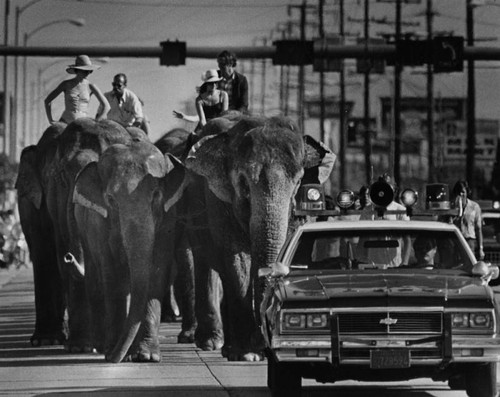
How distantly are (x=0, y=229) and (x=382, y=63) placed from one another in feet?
42.2

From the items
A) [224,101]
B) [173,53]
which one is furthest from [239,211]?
[173,53]

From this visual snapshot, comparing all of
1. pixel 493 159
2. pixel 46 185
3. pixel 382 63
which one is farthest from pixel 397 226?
pixel 493 159

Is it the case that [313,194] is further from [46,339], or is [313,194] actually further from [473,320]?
[46,339]

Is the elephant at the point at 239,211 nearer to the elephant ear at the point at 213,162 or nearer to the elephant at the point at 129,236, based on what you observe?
the elephant ear at the point at 213,162

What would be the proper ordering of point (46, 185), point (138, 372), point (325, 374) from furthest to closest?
1. point (46, 185)
2. point (138, 372)
3. point (325, 374)

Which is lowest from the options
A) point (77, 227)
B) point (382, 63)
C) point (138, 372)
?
point (138, 372)

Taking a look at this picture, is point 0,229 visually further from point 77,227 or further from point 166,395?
point 166,395

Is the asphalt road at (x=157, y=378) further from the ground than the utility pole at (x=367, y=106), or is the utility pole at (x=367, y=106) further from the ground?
the utility pole at (x=367, y=106)

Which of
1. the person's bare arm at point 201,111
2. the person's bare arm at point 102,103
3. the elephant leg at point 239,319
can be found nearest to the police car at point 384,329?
the elephant leg at point 239,319

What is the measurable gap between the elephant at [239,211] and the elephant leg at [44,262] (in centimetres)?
221

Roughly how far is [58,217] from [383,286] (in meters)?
8.67

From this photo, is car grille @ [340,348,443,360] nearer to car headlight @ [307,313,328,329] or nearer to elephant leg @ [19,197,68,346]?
car headlight @ [307,313,328,329]

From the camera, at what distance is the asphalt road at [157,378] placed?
51.8ft

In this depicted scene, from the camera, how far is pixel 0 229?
5212 cm
